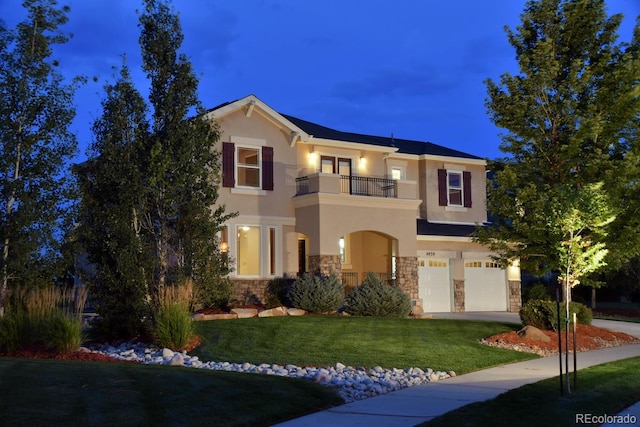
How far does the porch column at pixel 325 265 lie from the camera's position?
24719 millimetres

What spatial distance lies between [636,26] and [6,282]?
16.8 m

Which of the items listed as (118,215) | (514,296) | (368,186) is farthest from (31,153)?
(514,296)

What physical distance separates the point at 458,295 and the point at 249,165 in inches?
407

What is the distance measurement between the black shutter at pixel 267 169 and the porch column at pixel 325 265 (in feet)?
10.1

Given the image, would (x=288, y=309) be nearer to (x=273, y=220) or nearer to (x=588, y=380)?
(x=273, y=220)

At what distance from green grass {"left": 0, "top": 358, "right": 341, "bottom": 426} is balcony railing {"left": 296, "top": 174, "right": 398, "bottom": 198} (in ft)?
49.3

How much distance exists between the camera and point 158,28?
17359 mm

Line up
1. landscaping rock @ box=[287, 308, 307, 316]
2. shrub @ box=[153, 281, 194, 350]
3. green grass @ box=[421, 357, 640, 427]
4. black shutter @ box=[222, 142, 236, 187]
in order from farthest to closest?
black shutter @ box=[222, 142, 236, 187], landscaping rock @ box=[287, 308, 307, 316], shrub @ box=[153, 281, 194, 350], green grass @ box=[421, 357, 640, 427]

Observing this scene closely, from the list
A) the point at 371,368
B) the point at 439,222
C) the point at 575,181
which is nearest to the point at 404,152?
the point at 439,222

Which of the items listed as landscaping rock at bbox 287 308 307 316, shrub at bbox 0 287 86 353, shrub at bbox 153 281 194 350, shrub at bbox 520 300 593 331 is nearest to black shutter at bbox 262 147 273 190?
landscaping rock at bbox 287 308 307 316

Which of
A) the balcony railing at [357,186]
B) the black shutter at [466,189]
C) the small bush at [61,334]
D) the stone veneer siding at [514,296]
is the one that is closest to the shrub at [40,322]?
the small bush at [61,334]

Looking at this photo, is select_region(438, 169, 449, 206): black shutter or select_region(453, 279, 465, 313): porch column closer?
select_region(453, 279, 465, 313): porch column

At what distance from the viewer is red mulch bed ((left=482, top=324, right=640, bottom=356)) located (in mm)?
16344

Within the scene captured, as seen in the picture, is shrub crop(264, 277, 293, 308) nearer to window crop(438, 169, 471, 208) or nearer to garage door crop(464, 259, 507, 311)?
garage door crop(464, 259, 507, 311)
